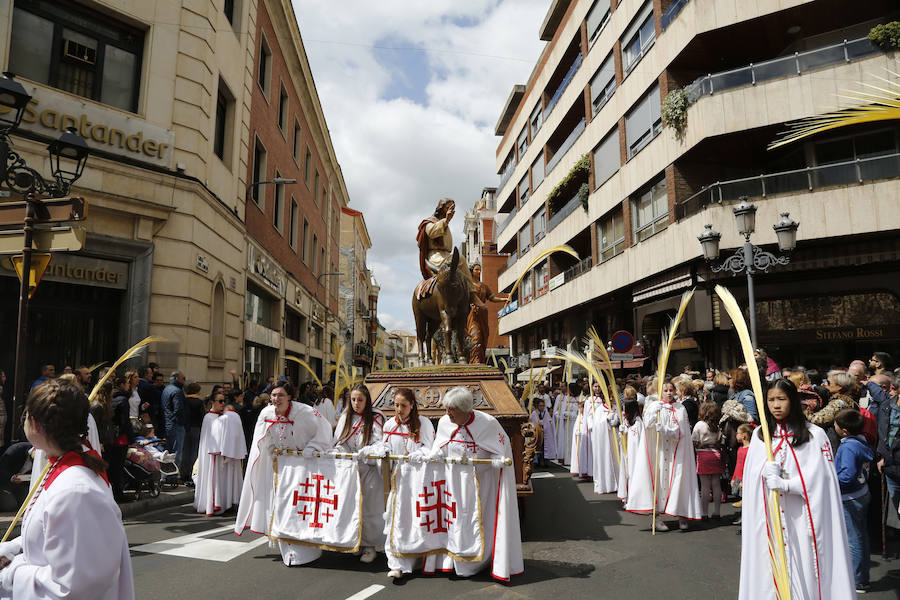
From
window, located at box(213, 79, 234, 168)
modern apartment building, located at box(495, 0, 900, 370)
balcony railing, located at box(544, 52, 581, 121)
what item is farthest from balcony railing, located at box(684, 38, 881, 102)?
window, located at box(213, 79, 234, 168)

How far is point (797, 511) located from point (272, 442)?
4891 mm

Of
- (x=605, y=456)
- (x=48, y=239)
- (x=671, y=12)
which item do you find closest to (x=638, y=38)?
(x=671, y=12)

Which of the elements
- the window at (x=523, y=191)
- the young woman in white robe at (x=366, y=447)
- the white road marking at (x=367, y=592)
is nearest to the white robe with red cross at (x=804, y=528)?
the white road marking at (x=367, y=592)

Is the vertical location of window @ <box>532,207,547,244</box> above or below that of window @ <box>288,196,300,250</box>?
above

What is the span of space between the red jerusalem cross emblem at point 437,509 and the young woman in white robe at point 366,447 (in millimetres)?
665

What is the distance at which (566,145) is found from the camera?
89.4 ft

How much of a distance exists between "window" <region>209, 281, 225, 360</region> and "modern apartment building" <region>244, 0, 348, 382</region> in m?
2.51

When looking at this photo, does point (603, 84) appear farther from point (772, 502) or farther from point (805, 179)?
point (772, 502)

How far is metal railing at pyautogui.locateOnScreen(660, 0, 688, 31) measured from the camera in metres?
17.1

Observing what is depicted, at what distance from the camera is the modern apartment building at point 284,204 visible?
1919 centimetres

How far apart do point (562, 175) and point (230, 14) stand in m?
16.2

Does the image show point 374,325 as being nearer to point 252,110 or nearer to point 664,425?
point 252,110

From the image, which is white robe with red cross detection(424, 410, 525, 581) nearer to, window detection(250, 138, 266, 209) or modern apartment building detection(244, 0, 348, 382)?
modern apartment building detection(244, 0, 348, 382)

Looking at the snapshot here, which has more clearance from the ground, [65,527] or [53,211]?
[53,211]
